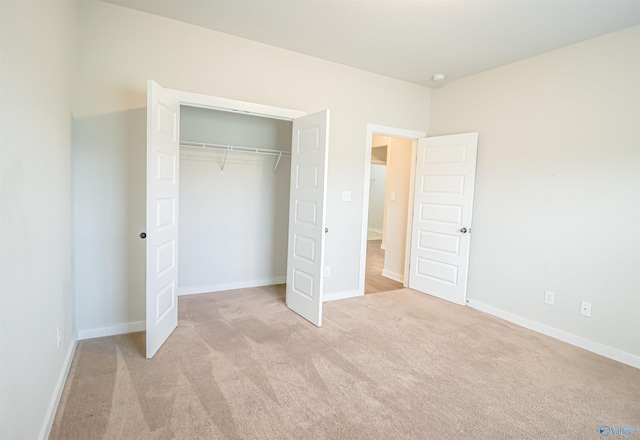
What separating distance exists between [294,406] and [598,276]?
2.90 m

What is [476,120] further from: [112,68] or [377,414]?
[112,68]

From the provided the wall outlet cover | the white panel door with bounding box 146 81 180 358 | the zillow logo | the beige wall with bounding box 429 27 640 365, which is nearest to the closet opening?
Answer: the white panel door with bounding box 146 81 180 358

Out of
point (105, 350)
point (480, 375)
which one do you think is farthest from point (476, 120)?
point (105, 350)

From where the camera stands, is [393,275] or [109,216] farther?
[393,275]

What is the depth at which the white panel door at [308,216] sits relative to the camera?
315 centimetres

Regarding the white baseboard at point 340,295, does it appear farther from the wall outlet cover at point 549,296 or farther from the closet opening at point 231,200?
the wall outlet cover at point 549,296

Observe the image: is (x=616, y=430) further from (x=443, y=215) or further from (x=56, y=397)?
(x=56, y=397)

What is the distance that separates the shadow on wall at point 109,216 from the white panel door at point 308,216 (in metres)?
1.46

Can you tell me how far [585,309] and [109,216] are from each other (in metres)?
4.38

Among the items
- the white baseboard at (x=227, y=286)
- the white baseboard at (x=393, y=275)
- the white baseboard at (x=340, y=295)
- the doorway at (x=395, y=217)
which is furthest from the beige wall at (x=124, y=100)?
the white baseboard at (x=393, y=275)

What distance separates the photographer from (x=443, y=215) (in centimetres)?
420

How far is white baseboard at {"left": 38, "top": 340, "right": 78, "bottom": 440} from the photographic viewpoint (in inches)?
66.4

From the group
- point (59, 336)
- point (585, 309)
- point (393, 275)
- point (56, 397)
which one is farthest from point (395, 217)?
point (56, 397)

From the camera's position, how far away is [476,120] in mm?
3982
